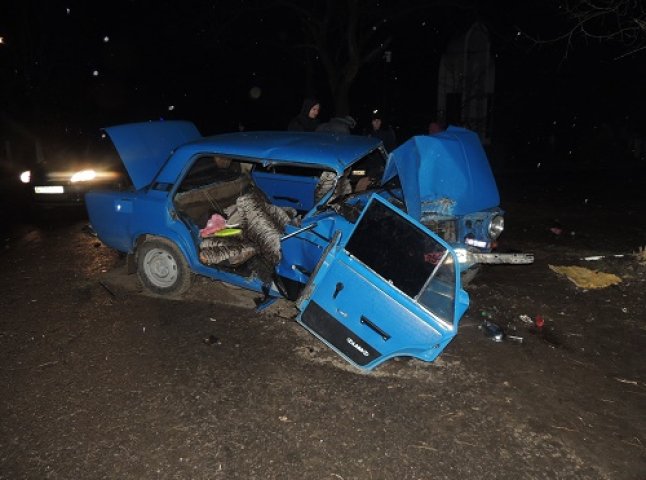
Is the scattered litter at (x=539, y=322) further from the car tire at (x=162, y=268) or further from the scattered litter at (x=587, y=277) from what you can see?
the car tire at (x=162, y=268)

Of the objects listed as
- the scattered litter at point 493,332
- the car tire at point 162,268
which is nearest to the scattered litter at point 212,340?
the car tire at point 162,268

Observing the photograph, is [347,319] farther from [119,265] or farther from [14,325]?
[119,265]

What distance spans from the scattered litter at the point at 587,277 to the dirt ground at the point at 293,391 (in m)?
0.12

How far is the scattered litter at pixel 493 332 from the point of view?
15.7 ft

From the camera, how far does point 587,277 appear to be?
6215 millimetres

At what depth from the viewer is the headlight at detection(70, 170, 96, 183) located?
8867mm

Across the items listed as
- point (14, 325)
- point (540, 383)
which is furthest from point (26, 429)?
point (540, 383)

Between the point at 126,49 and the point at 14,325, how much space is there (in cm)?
1812

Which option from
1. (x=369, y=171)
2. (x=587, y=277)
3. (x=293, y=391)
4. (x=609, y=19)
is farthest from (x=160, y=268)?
(x=609, y=19)

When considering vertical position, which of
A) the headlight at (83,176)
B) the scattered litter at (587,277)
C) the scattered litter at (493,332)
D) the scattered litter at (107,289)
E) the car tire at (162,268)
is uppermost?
the headlight at (83,176)

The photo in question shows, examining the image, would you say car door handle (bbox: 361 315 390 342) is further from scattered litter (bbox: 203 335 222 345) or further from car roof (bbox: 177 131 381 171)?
scattered litter (bbox: 203 335 222 345)

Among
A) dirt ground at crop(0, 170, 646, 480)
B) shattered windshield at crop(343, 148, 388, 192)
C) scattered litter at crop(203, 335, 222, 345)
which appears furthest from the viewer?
shattered windshield at crop(343, 148, 388, 192)

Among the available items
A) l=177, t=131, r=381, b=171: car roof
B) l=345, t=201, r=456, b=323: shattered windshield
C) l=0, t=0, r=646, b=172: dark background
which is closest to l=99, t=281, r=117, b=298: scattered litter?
l=177, t=131, r=381, b=171: car roof

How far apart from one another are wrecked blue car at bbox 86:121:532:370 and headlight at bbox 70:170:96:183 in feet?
11.3
